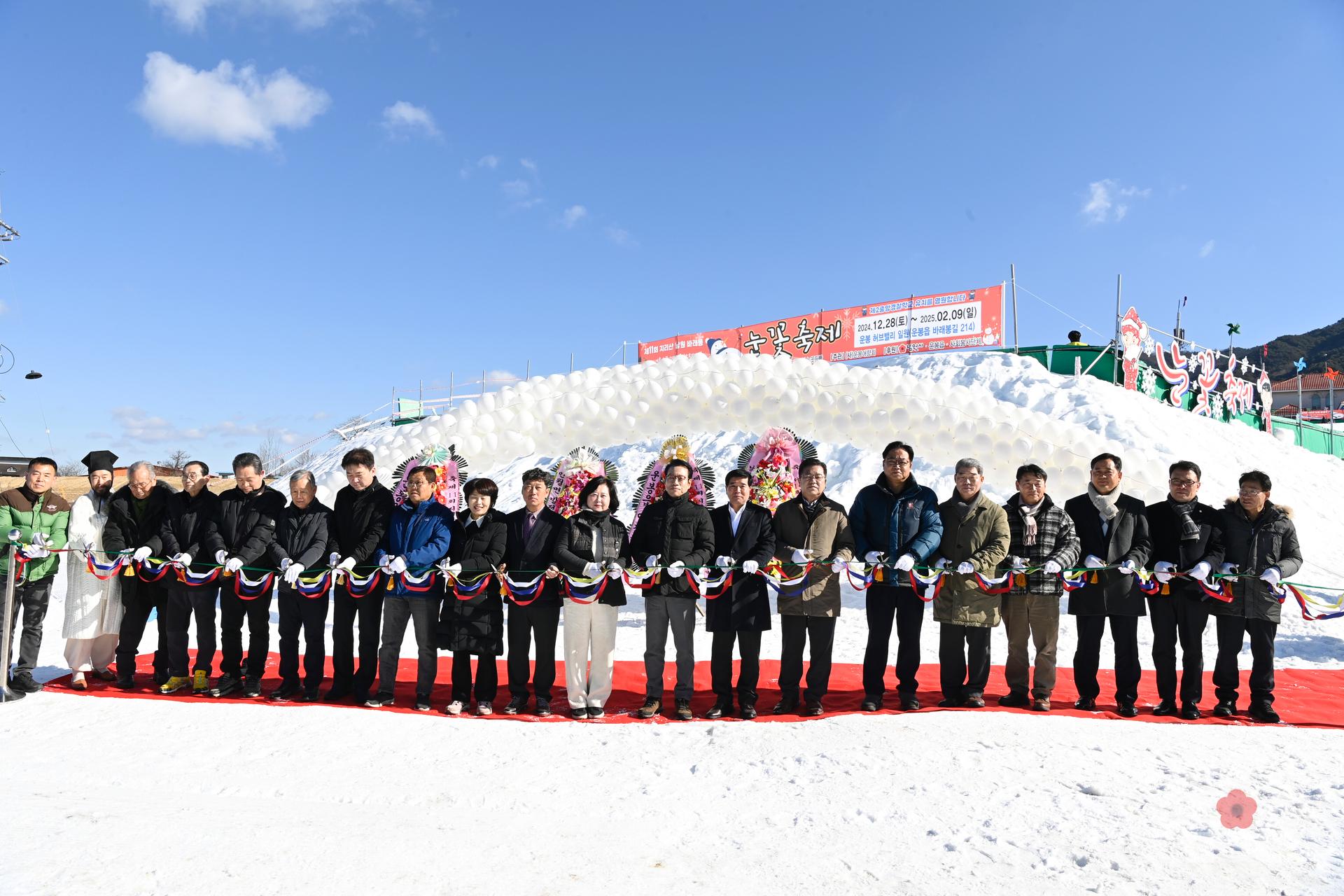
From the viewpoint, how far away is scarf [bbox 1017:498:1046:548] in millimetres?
3910

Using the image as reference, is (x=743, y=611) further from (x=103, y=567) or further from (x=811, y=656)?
(x=103, y=567)

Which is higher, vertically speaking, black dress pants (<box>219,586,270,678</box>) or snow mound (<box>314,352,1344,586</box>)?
snow mound (<box>314,352,1344,586</box>)

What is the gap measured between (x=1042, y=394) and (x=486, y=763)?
423 inches

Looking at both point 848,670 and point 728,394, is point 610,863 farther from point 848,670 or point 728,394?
point 728,394

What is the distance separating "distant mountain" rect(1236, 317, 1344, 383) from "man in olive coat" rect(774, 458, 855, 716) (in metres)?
63.8

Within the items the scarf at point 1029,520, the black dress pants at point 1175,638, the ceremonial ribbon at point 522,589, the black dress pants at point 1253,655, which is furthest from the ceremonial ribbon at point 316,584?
the black dress pants at point 1253,655

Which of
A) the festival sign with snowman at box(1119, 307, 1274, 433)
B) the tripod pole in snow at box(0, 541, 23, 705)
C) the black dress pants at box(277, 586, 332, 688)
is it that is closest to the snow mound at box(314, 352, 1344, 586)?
the festival sign with snowman at box(1119, 307, 1274, 433)

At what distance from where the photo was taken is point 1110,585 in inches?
151

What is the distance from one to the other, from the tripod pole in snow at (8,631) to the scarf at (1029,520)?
498 centimetres

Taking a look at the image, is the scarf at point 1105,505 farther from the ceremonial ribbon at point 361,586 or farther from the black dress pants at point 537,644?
the ceremonial ribbon at point 361,586

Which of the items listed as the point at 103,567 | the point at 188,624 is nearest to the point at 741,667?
the point at 188,624

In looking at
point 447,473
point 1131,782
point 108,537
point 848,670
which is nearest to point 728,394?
point 447,473

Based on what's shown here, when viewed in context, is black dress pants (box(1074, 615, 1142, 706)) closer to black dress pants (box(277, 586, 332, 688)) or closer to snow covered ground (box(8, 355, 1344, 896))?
snow covered ground (box(8, 355, 1344, 896))

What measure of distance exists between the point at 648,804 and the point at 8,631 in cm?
349
